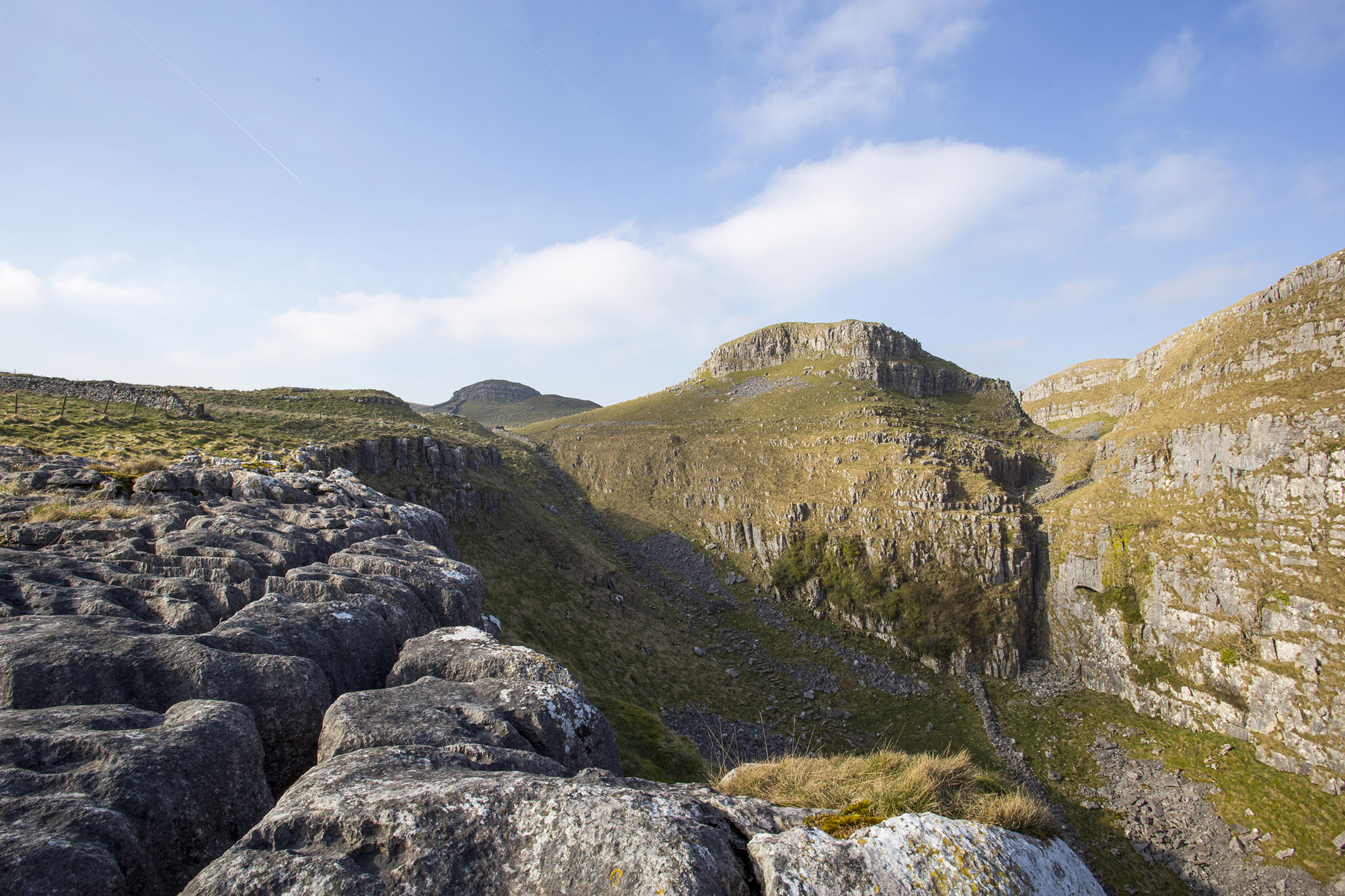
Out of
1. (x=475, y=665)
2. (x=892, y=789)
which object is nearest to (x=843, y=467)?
(x=475, y=665)

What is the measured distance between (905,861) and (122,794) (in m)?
8.25

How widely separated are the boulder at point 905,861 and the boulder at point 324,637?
29.4 feet

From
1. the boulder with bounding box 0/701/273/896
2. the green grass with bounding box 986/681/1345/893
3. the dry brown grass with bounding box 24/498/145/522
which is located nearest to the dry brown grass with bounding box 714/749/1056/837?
the boulder with bounding box 0/701/273/896

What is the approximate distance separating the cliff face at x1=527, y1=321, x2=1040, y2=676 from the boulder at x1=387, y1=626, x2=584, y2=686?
5325 centimetres

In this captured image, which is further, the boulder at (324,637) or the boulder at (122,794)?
the boulder at (324,637)

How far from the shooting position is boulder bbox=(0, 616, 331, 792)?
293 inches

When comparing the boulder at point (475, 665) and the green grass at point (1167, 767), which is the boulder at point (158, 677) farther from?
the green grass at point (1167, 767)

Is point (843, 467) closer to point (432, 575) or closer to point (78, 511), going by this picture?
point (432, 575)

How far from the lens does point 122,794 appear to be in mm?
5445

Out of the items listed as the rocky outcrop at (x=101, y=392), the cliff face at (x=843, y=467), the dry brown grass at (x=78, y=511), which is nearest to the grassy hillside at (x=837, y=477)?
the cliff face at (x=843, y=467)

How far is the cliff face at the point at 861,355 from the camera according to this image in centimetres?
11006

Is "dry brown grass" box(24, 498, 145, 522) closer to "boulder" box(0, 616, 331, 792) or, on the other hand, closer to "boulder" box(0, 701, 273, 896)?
"boulder" box(0, 616, 331, 792)

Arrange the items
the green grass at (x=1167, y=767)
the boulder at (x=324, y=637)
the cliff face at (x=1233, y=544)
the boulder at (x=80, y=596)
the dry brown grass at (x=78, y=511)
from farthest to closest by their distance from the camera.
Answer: the cliff face at (x=1233, y=544) → the green grass at (x=1167, y=767) → the dry brown grass at (x=78, y=511) → the boulder at (x=80, y=596) → the boulder at (x=324, y=637)

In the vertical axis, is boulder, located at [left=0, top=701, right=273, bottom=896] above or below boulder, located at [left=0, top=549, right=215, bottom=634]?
below
